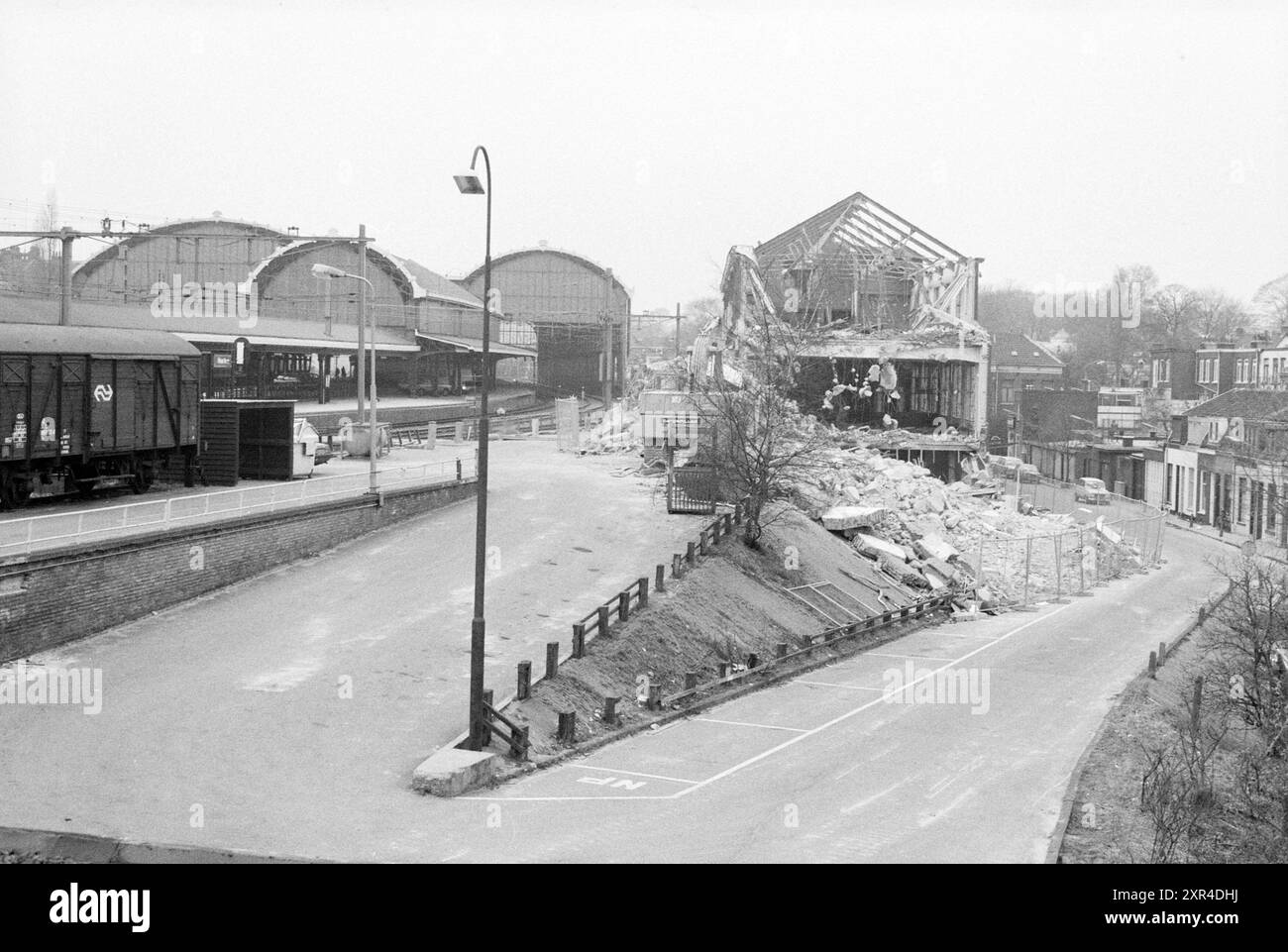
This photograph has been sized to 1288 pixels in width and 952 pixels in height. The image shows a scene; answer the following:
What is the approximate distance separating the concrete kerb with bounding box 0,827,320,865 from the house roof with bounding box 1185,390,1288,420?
3565 cm

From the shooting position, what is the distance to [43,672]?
1694 cm

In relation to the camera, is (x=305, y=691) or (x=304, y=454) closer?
(x=305, y=691)

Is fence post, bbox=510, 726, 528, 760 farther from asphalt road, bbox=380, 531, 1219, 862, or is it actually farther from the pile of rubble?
the pile of rubble

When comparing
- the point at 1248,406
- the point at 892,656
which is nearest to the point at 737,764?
the point at 892,656

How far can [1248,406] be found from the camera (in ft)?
168

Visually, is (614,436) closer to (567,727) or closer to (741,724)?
(741,724)

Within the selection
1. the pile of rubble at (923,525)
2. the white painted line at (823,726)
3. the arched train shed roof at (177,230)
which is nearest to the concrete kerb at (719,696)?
the white painted line at (823,726)

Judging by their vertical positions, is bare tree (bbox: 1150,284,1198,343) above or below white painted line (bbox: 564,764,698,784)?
above

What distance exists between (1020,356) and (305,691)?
273 feet

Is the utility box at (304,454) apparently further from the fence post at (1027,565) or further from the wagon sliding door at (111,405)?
the fence post at (1027,565)

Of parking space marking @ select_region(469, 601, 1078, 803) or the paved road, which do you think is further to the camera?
parking space marking @ select_region(469, 601, 1078, 803)

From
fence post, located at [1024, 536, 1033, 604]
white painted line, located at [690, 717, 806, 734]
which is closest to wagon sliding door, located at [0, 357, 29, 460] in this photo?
white painted line, located at [690, 717, 806, 734]

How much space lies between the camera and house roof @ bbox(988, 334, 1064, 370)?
302 ft

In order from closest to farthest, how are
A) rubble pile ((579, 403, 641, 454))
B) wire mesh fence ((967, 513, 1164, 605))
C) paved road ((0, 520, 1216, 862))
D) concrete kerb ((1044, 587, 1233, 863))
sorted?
paved road ((0, 520, 1216, 862))
concrete kerb ((1044, 587, 1233, 863))
wire mesh fence ((967, 513, 1164, 605))
rubble pile ((579, 403, 641, 454))
